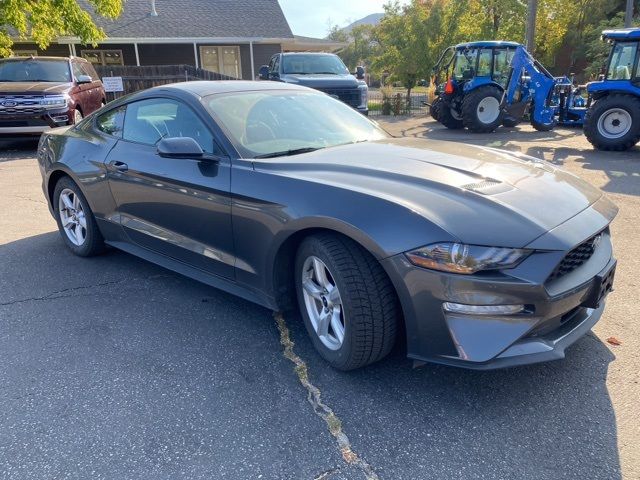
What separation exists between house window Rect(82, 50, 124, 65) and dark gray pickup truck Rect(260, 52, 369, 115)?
34.7ft

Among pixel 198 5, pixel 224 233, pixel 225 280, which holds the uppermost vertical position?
pixel 198 5

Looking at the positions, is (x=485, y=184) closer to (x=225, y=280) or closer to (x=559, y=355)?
(x=559, y=355)

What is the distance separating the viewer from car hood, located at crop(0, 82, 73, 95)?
1024 cm

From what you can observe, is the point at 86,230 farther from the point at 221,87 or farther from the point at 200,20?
the point at 200,20

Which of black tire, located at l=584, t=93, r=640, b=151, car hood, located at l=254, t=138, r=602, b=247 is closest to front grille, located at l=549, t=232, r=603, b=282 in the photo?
car hood, located at l=254, t=138, r=602, b=247

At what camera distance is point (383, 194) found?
2.54m

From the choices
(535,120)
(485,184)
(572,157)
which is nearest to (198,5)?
(535,120)

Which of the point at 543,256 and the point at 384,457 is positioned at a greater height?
the point at 543,256

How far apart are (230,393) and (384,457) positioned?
90 cm

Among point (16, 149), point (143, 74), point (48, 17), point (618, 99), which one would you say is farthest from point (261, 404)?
point (143, 74)

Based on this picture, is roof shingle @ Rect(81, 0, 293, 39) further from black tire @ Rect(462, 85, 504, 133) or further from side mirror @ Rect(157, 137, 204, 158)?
side mirror @ Rect(157, 137, 204, 158)

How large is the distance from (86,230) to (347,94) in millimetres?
8735

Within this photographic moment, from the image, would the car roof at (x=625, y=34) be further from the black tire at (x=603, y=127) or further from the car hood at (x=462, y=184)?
the car hood at (x=462, y=184)

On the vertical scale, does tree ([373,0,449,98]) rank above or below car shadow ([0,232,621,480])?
above
